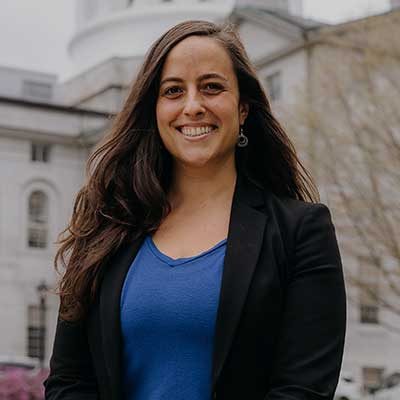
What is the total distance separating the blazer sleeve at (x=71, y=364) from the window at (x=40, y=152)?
4731 cm

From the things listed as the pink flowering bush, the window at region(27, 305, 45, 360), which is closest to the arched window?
the window at region(27, 305, 45, 360)

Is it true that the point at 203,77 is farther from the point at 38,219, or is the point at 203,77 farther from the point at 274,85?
the point at 38,219

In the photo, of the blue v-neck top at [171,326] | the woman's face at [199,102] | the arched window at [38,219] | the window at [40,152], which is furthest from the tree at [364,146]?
the window at [40,152]

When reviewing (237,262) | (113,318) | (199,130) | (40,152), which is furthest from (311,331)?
(40,152)

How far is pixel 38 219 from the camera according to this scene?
49.8 meters

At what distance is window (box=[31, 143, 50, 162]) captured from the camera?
5025 cm

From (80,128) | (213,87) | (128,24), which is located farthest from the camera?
(128,24)

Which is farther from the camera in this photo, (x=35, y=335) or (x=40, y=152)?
(x=40, y=152)

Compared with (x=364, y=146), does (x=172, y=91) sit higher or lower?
lower

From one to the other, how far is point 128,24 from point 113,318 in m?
57.0

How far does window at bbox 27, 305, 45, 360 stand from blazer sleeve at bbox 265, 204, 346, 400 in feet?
147

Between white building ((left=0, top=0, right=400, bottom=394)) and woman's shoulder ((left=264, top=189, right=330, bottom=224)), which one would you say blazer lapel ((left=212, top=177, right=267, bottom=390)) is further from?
white building ((left=0, top=0, right=400, bottom=394))

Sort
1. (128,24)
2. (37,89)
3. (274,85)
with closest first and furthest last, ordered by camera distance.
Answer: (274,85) < (128,24) < (37,89)

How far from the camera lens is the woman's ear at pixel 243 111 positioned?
329 cm
